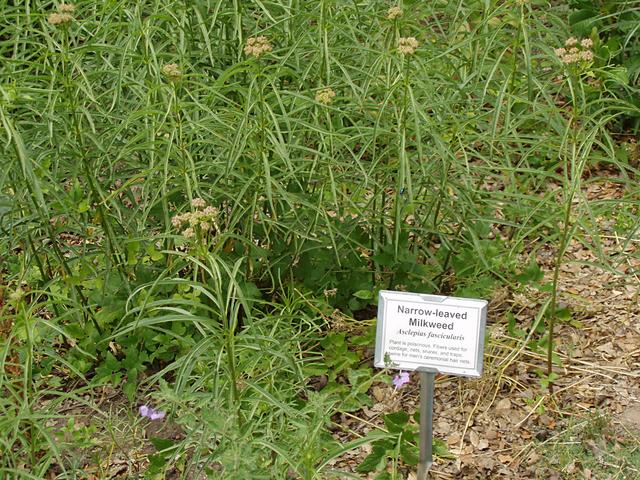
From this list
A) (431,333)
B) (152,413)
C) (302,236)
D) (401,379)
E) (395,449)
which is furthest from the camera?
(302,236)

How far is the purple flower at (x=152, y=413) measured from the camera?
126 inches

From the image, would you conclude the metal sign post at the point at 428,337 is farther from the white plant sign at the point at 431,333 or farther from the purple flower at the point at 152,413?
the purple flower at the point at 152,413

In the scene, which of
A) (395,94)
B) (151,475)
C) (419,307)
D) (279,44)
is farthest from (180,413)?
(279,44)

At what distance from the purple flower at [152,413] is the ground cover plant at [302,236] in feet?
0.04

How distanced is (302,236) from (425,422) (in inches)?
34.0

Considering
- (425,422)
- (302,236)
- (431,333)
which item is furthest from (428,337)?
(302,236)

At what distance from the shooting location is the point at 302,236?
138 inches

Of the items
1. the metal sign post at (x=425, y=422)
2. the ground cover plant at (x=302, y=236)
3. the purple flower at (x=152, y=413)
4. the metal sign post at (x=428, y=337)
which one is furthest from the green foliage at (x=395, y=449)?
the purple flower at (x=152, y=413)

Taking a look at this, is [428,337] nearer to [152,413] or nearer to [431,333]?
[431,333]

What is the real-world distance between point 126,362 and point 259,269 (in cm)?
60

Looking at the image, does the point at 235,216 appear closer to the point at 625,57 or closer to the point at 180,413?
the point at 180,413

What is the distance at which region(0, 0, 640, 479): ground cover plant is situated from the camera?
3.24m

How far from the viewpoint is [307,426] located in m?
2.77

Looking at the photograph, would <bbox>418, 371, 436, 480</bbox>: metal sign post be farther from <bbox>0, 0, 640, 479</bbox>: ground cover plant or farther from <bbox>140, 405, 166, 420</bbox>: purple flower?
<bbox>140, 405, 166, 420</bbox>: purple flower
